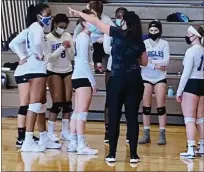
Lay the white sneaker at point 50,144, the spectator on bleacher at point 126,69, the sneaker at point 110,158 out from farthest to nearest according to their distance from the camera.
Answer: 1. the white sneaker at point 50,144
2. the sneaker at point 110,158
3. the spectator on bleacher at point 126,69

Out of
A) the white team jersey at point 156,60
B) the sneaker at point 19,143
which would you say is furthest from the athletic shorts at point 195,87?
the sneaker at point 19,143

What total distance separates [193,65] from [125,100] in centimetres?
80

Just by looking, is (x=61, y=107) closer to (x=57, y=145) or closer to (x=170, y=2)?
(x=57, y=145)

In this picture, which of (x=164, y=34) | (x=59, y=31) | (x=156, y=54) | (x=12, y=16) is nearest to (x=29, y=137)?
(x=59, y=31)

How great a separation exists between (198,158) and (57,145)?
1489 millimetres

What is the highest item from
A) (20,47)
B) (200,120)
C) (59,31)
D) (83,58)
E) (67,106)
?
(59,31)

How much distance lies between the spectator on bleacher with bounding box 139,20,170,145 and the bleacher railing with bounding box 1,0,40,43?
3.30m

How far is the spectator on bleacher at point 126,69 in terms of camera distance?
18.7 feet

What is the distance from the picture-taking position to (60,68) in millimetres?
6746

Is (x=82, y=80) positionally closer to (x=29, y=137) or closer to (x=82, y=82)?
(x=82, y=82)

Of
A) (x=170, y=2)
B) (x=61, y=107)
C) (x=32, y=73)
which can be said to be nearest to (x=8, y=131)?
(x=61, y=107)

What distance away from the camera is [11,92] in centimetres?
861

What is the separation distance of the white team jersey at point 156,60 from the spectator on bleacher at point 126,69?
43.4 inches

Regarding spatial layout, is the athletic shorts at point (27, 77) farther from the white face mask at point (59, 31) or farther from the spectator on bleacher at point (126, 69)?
the spectator on bleacher at point (126, 69)
